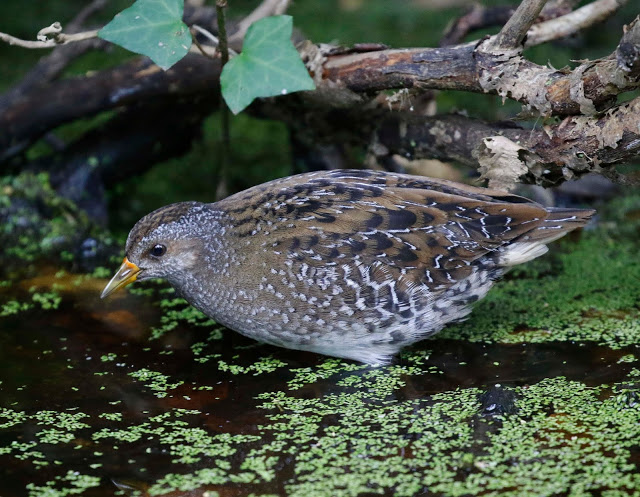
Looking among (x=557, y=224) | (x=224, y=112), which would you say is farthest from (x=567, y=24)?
(x=224, y=112)

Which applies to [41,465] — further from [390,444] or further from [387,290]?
[387,290]

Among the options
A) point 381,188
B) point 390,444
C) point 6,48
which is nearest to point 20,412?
point 390,444

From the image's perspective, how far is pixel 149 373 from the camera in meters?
4.38

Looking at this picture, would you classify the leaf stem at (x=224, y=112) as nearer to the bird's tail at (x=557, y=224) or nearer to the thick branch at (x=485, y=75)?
the thick branch at (x=485, y=75)

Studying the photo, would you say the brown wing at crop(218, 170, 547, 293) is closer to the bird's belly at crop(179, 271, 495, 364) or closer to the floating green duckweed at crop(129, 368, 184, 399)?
the bird's belly at crop(179, 271, 495, 364)

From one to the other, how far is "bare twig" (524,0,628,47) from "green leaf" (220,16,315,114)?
1.69 m

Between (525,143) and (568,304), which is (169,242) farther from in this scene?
(568,304)

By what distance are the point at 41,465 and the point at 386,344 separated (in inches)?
68.0

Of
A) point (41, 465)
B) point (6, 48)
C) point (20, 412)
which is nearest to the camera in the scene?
point (41, 465)

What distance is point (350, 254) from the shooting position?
165 inches

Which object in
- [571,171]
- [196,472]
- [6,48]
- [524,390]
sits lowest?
[524,390]

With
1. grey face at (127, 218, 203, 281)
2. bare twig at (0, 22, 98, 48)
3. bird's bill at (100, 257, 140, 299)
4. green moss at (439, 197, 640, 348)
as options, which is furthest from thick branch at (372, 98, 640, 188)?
bare twig at (0, 22, 98, 48)

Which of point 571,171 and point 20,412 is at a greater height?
point 571,171

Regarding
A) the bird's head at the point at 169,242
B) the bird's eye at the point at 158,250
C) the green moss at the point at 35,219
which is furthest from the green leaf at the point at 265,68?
the green moss at the point at 35,219
